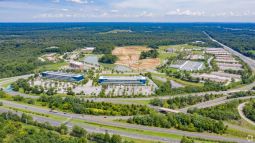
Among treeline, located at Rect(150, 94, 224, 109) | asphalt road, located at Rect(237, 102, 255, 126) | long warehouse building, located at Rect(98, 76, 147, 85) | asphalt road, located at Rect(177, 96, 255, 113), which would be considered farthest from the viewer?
long warehouse building, located at Rect(98, 76, 147, 85)

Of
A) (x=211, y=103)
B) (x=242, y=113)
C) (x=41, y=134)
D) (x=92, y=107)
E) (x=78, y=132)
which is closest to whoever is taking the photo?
(x=41, y=134)

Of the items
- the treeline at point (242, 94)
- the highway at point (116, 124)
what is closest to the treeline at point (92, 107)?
the highway at point (116, 124)

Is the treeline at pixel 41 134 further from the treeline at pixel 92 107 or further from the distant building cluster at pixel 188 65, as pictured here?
the distant building cluster at pixel 188 65

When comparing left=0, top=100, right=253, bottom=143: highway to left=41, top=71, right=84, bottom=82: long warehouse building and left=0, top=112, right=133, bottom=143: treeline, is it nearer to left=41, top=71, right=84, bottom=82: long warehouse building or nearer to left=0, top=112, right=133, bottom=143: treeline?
left=0, top=112, right=133, bottom=143: treeline

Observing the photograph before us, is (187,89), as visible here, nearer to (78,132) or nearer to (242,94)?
(242,94)

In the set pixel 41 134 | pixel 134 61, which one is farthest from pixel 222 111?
pixel 134 61

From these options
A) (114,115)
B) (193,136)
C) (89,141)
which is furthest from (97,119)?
(193,136)

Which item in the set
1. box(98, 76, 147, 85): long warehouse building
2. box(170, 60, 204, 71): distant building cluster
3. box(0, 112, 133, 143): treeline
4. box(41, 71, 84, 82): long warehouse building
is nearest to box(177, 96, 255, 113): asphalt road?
box(98, 76, 147, 85): long warehouse building
